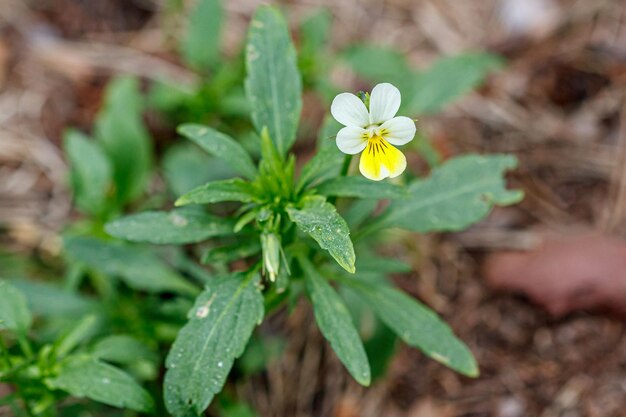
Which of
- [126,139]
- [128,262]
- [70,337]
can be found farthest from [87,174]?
[70,337]

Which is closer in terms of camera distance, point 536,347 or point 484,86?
point 536,347

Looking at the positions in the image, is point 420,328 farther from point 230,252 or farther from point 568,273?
point 568,273

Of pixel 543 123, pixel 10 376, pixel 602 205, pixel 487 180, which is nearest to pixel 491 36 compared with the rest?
pixel 543 123

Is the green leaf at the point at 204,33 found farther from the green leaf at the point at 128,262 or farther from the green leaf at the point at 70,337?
the green leaf at the point at 70,337

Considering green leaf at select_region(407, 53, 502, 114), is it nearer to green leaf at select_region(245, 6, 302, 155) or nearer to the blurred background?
the blurred background

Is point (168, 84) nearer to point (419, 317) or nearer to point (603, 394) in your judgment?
point (419, 317)

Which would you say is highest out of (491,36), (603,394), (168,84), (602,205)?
(491,36)
